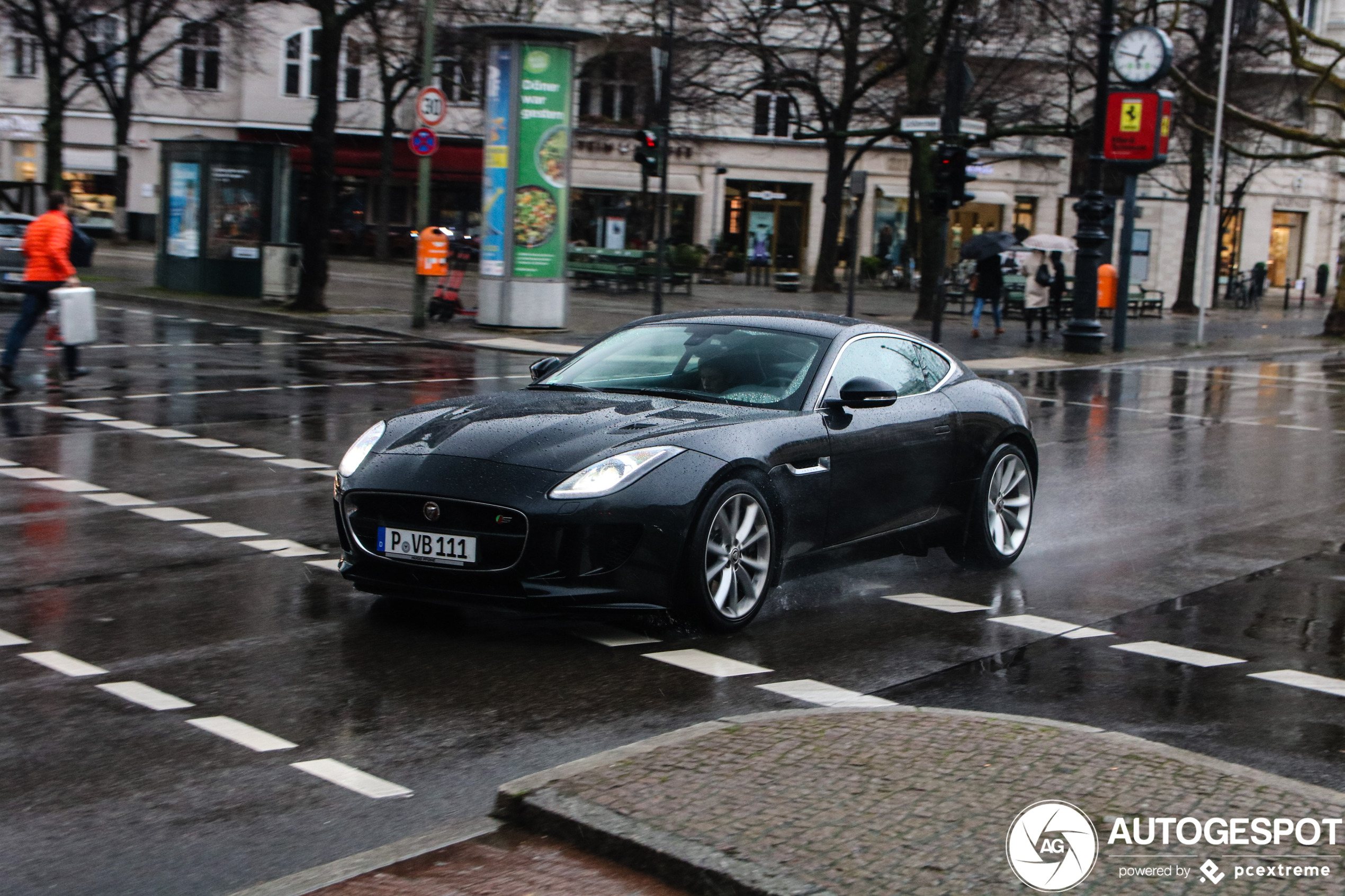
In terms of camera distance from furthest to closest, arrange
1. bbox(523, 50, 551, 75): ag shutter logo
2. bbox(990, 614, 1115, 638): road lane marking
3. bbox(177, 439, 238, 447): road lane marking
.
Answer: bbox(523, 50, 551, 75): ag shutter logo → bbox(177, 439, 238, 447): road lane marking → bbox(990, 614, 1115, 638): road lane marking

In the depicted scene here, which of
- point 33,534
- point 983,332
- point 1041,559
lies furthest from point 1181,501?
point 983,332

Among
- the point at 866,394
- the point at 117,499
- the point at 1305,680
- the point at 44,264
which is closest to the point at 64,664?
the point at 866,394

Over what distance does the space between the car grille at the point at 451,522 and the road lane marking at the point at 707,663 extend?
712mm

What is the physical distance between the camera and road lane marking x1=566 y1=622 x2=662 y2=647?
6633 millimetres

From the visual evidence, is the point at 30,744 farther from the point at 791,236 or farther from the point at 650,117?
the point at 791,236

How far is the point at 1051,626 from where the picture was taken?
7.31m

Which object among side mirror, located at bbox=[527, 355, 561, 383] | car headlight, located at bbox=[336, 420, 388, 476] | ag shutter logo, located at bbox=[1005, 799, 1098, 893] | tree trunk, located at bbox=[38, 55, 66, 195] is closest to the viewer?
ag shutter logo, located at bbox=[1005, 799, 1098, 893]

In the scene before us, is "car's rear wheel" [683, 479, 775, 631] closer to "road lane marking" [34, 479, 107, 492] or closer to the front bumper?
the front bumper

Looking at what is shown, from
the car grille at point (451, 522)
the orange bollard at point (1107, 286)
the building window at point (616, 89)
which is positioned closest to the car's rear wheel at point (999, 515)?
the car grille at point (451, 522)

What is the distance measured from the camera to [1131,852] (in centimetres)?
394

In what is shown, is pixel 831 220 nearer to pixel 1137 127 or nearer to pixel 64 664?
pixel 1137 127

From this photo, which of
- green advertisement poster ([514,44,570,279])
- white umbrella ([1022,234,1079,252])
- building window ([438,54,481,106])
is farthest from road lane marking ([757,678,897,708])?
building window ([438,54,481,106])

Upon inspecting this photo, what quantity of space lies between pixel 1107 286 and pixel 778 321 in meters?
25.2

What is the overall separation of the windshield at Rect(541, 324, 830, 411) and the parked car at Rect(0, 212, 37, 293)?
795 inches
